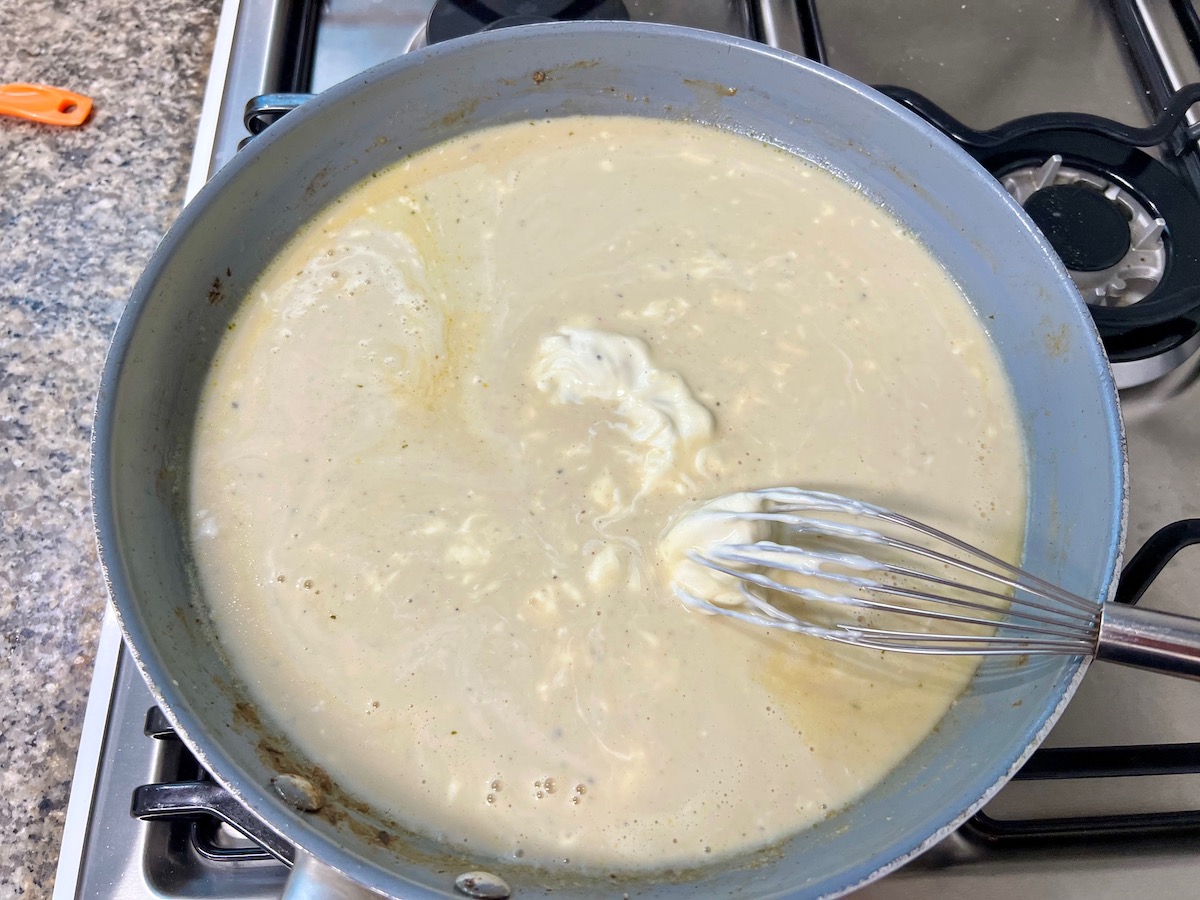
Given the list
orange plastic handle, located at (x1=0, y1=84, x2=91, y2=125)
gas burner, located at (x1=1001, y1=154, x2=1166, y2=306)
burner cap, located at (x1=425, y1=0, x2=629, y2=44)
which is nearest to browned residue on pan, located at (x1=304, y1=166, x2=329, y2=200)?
burner cap, located at (x1=425, y1=0, x2=629, y2=44)

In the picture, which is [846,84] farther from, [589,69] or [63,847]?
[63,847]

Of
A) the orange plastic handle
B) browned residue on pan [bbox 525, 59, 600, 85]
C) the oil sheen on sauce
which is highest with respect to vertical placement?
browned residue on pan [bbox 525, 59, 600, 85]

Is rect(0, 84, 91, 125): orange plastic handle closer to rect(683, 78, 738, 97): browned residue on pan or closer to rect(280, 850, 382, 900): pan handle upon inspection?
rect(683, 78, 738, 97): browned residue on pan

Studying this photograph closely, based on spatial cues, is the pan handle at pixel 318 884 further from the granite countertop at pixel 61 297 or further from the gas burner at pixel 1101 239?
the gas burner at pixel 1101 239

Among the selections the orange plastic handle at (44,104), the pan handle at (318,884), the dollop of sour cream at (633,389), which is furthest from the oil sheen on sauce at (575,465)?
the orange plastic handle at (44,104)

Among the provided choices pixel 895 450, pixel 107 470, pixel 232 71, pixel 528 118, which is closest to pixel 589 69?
pixel 528 118

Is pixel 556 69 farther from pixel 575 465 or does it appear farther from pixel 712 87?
pixel 575 465

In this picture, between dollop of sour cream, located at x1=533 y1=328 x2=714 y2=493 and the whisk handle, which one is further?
dollop of sour cream, located at x1=533 y1=328 x2=714 y2=493
